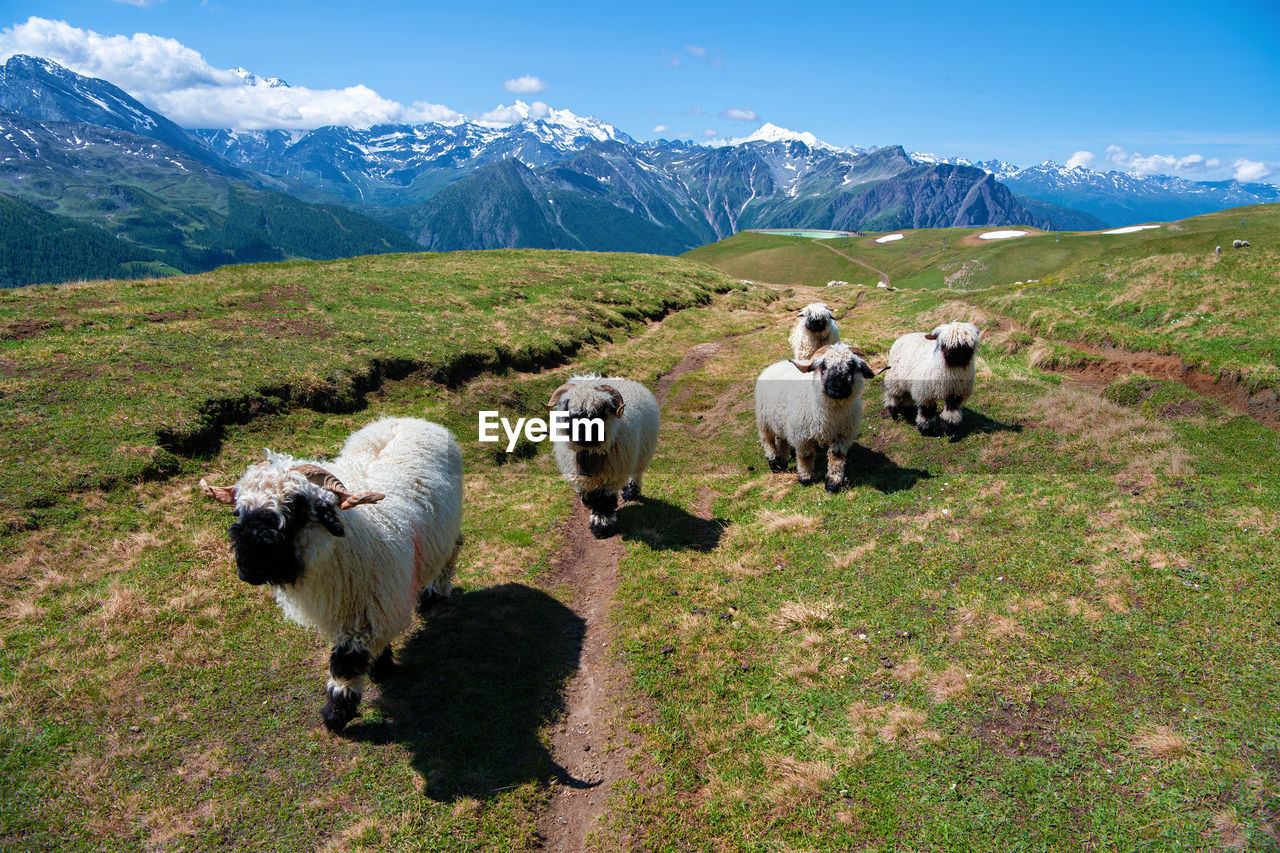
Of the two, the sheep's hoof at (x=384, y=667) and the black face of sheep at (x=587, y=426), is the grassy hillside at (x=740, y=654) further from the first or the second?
the black face of sheep at (x=587, y=426)

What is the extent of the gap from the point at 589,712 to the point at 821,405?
31.1 ft

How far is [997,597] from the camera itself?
31.4ft

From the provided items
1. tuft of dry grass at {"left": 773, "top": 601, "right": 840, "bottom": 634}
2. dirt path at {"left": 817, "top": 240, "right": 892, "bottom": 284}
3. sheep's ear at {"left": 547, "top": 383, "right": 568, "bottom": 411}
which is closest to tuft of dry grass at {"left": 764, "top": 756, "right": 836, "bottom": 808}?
tuft of dry grass at {"left": 773, "top": 601, "right": 840, "bottom": 634}

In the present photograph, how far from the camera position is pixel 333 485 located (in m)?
7.80

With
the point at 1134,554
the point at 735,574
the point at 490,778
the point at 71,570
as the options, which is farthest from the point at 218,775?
the point at 1134,554

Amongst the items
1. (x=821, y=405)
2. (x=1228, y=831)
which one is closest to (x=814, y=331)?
(x=821, y=405)

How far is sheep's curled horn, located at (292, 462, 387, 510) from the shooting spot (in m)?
7.67

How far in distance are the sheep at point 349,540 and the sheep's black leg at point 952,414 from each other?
46.7 feet

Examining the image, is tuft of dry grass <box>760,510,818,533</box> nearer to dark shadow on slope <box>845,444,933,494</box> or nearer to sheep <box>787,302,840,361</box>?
dark shadow on slope <box>845,444,933,494</box>

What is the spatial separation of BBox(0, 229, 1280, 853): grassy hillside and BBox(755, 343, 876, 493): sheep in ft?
3.69

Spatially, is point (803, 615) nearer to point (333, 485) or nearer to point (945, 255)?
point (333, 485)

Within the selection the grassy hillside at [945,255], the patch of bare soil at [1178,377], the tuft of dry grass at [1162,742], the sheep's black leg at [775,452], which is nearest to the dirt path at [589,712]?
the sheep's black leg at [775,452]

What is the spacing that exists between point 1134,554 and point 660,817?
910cm

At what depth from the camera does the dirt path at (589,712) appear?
7621 millimetres
